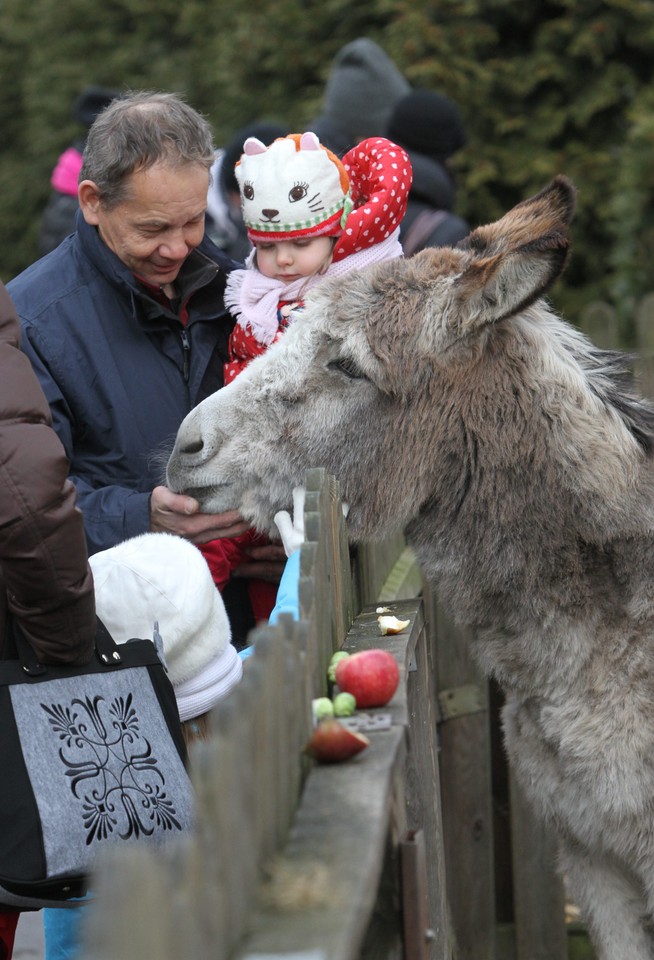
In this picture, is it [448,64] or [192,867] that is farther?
[448,64]

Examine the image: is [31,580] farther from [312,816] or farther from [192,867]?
[192,867]

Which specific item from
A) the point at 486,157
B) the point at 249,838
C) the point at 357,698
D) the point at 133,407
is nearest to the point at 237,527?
the point at 133,407

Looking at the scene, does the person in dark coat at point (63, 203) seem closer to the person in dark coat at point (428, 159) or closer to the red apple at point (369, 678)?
the person in dark coat at point (428, 159)

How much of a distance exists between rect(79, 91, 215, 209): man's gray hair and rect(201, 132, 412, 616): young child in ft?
Answer: 0.84

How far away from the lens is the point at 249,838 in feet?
4.88

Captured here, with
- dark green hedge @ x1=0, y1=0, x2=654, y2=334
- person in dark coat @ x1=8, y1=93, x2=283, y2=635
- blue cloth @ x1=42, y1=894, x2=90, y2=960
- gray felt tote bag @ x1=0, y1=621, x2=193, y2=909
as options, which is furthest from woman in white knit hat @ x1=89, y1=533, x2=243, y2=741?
dark green hedge @ x1=0, y1=0, x2=654, y2=334

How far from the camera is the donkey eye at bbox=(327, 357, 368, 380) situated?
9.96ft

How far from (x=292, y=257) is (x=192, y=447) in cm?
87

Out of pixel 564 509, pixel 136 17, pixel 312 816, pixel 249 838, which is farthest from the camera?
pixel 136 17

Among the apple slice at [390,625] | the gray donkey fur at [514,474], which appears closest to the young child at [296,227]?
the gray donkey fur at [514,474]

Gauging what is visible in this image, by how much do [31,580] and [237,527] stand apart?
2.78 feet

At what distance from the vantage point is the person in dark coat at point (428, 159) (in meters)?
6.10

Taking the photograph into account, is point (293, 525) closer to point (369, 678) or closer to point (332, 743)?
point (369, 678)

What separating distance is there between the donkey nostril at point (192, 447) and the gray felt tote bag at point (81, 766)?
61 cm
